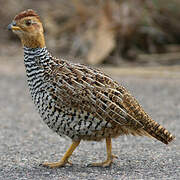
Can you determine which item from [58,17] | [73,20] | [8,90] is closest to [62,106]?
[8,90]

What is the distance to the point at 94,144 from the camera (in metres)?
7.30

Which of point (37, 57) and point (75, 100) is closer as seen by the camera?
point (75, 100)

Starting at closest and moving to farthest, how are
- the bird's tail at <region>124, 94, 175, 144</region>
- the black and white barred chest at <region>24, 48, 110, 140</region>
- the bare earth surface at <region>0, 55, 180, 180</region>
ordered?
1. the black and white barred chest at <region>24, 48, 110, 140</region>
2. the bare earth surface at <region>0, 55, 180, 180</region>
3. the bird's tail at <region>124, 94, 175, 144</region>

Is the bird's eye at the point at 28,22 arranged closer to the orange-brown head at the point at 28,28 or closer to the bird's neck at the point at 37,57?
the orange-brown head at the point at 28,28

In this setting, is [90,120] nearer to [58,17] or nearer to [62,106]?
[62,106]

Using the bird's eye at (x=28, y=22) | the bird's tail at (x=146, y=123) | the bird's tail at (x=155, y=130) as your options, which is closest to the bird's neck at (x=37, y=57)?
the bird's eye at (x=28, y=22)

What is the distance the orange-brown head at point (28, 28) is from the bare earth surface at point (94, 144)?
4.87 ft

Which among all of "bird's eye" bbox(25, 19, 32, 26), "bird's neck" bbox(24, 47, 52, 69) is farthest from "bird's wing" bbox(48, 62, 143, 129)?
"bird's eye" bbox(25, 19, 32, 26)

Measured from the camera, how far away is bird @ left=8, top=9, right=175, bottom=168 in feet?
17.4

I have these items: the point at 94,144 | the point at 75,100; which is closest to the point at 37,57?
the point at 75,100

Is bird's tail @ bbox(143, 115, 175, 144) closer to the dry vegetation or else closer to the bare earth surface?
the bare earth surface

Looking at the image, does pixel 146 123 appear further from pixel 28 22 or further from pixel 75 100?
pixel 28 22

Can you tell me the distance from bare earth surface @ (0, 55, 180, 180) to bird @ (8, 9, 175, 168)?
0.33 m

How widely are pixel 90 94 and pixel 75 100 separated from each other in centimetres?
19
